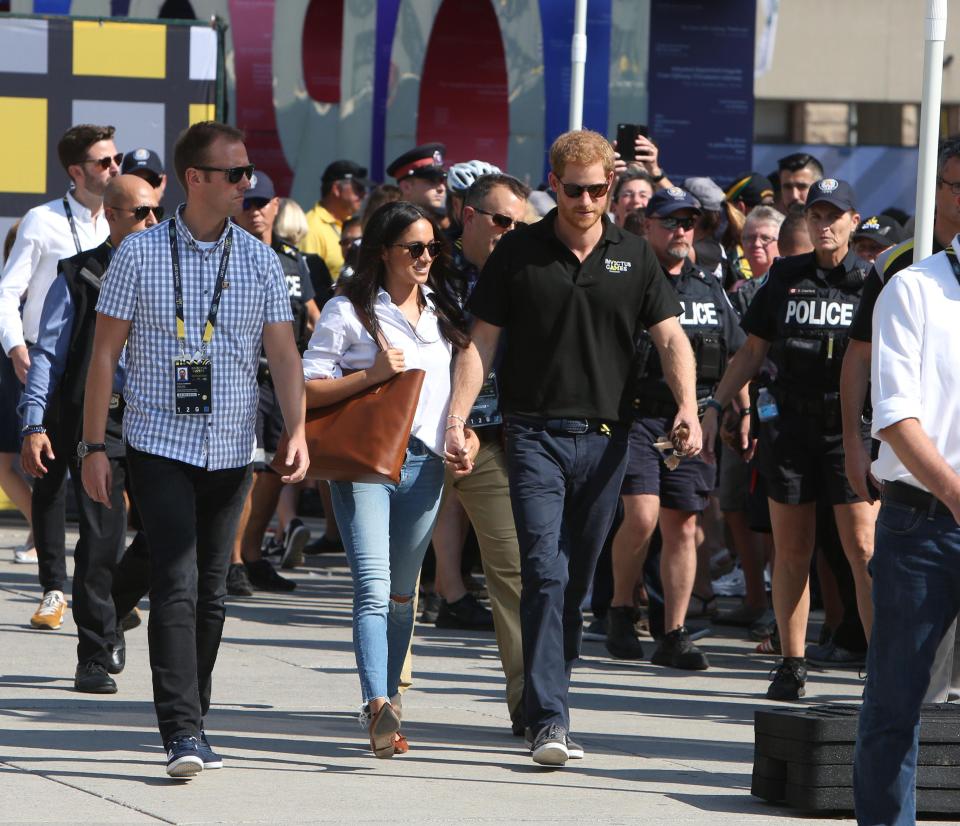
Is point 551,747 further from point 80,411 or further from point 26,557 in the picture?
point 26,557

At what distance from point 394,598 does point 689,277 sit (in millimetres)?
2839

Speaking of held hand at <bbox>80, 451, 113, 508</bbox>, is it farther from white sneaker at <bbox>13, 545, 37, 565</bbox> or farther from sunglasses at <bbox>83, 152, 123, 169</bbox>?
white sneaker at <bbox>13, 545, 37, 565</bbox>

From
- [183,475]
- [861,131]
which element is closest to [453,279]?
[183,475]

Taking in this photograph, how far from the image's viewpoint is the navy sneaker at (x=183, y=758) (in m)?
5.75

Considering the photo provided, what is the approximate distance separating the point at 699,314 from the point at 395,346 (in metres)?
2.52

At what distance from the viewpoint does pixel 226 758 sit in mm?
6242


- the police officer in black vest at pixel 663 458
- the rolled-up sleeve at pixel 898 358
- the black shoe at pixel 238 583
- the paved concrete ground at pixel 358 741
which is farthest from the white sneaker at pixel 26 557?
the rolled-up sleeve at pixel 898 358

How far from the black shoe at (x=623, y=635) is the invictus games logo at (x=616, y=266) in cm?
280

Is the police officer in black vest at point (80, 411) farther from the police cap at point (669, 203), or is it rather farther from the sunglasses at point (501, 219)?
the police cap at point (669, 203)

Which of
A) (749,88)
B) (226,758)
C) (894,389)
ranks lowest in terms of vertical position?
(226,758)

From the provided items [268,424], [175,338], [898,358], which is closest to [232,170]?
[175,338]

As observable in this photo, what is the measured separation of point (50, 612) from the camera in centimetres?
895

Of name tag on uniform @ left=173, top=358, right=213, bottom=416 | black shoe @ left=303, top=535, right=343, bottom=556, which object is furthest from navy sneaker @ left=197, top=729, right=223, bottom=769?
black shoe @ left=303, top=535, right=343, bottom=556

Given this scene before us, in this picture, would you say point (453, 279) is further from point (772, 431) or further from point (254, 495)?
point (254, 495)
